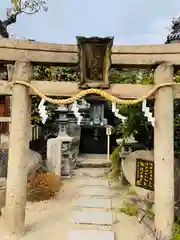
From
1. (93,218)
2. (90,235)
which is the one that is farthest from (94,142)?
(90,235)

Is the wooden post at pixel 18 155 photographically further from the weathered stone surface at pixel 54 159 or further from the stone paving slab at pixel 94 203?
the weathered stone surface at pixel 54 159

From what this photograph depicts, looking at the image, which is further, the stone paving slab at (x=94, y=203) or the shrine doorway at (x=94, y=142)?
the shrine doorway at (x=94, y=142)

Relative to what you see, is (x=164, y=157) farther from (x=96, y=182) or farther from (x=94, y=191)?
(x=96, y=182)

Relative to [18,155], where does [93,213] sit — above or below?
below

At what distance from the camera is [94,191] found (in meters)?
8.21

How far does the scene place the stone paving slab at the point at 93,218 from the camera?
5.41 meters

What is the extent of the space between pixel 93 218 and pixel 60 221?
75 cm

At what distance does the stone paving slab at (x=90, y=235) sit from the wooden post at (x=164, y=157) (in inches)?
36.1

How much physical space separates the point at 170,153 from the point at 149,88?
50.7 inches

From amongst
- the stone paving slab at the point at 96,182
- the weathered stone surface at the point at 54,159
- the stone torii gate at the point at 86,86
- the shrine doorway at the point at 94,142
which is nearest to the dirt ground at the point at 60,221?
the stone torii gate at the point at 86,86

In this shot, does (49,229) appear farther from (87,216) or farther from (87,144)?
(87,144)

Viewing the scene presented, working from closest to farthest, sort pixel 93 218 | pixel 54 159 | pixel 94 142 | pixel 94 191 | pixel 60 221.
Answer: pixel 60 221, pixel 93 218, pixel 94 191, pixel 54 159, pixel 94 142

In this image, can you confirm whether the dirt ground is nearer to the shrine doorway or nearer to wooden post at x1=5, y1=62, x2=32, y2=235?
wooden post at x1=5, y1=62, x2=32, y2=235

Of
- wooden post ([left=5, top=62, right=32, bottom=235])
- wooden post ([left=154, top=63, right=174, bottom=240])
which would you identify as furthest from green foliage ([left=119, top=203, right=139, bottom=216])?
wooden post ([left=5, top=62, right=32, bottom=235])
